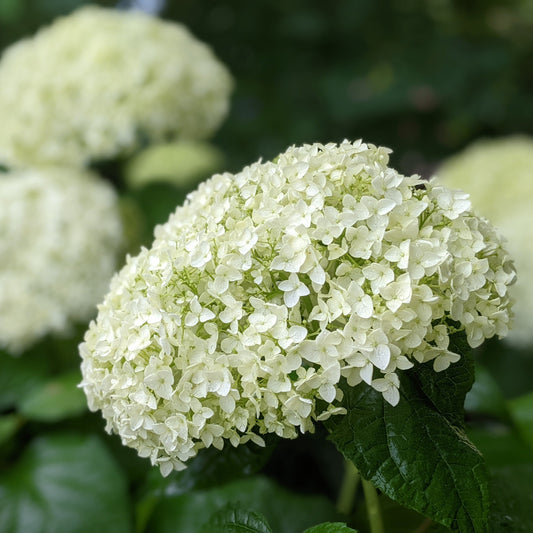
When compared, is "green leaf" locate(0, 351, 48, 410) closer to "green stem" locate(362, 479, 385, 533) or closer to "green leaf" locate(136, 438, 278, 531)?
"green leaf" locate(136, 438, 278, 531)

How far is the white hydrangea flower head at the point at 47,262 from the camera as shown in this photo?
1.11 meters

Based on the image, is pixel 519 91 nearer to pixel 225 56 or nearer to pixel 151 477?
pixel 225 56

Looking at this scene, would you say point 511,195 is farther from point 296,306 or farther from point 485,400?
point 296,306

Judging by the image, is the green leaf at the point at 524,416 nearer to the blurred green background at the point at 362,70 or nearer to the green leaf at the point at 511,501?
the green leaf at the point at 511,501

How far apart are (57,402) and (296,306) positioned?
2.12 feet

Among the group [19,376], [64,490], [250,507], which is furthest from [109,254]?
[250,507]

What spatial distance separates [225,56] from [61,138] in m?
1.35

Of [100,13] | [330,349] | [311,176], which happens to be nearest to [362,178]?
[311,176]

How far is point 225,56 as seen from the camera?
95.2 inches

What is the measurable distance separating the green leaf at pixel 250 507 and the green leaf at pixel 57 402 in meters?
0.22

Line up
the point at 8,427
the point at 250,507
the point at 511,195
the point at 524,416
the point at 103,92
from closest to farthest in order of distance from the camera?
1. the point at 250,507
2. the point at 524,416
3. the point at 8,427
4. the point at 103,92
5. the point at 511,195

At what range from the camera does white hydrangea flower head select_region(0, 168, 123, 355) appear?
A: 1.11m

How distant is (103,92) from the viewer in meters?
1.16

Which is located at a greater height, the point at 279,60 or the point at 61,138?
the point at 279,60
